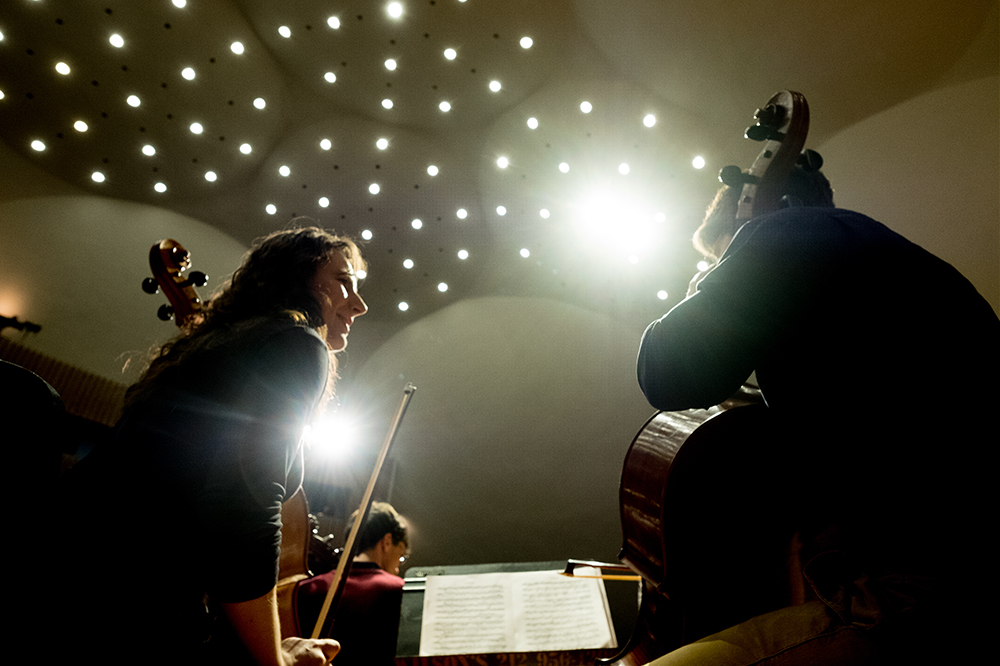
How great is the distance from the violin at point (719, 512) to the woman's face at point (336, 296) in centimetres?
116

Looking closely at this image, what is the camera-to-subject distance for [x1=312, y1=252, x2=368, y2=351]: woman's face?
1.73 meters

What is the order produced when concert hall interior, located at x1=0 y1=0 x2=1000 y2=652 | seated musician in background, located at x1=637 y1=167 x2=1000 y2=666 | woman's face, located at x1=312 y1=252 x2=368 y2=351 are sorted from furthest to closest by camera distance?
concert hall interior, located at x1=0 y1=0 x2=1000 y2=652 < woman's face, located at x1=312 y1=252 x2=368 y2=351 < seated musician in background, located at x1=637 y1=167 x2=1000 y2=666

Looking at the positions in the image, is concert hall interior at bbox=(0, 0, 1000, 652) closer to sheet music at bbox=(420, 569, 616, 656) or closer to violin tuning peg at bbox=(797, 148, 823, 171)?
sheet music at bbox=(420, 569, 616, 656)

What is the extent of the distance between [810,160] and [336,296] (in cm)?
162

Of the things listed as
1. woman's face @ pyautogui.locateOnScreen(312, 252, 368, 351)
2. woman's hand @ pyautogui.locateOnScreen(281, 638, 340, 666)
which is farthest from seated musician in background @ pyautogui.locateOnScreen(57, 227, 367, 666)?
woman's face @ pyautogui.locateOnScreen(312, 252, 368, 351)

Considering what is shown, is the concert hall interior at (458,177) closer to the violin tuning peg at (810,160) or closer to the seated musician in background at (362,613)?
the seated musician in background at (362,613)

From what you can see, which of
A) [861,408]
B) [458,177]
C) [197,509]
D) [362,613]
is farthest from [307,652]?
[458,177]

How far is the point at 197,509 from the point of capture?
1.01 metres

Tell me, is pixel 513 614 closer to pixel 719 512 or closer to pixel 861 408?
Result: pixel 719 512

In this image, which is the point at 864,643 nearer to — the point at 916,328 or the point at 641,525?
the point at 916,328

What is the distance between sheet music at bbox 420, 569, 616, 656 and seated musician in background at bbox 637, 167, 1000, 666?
1030mm

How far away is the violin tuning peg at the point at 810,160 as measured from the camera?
154cm

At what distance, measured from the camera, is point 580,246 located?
12.7ft

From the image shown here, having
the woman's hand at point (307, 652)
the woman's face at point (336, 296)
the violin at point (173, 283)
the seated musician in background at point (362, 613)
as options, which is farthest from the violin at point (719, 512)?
the violin at point (173, 283)
